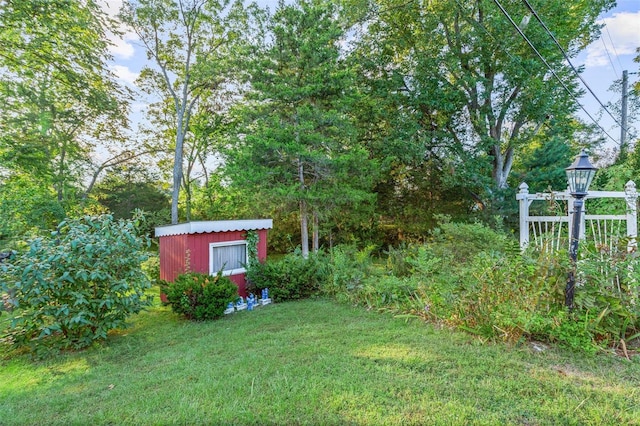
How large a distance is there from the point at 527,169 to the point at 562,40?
4287mm

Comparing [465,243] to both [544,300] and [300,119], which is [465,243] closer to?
[544,300]

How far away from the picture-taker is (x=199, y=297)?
4.99 m

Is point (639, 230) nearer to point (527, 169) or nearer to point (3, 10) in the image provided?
point (527, 169)

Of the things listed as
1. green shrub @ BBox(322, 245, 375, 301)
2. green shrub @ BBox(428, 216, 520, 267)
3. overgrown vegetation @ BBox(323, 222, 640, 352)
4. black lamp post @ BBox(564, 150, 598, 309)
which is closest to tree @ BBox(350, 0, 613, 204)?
green shrub @ BBox(428, 216, 520, 267)

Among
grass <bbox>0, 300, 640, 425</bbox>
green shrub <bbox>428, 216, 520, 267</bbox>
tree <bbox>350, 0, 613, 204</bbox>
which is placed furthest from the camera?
tree <bbox>350, 0, 613, 204</bbox>

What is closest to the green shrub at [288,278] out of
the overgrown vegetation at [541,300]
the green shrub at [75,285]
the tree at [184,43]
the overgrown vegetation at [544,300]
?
the green shrub at [75,285]

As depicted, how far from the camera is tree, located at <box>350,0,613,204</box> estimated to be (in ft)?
32.6

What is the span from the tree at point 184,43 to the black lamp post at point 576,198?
11515 mm

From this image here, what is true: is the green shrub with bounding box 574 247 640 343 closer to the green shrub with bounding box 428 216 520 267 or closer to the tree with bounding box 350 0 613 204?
the green shrub with bounding box 428 216 520 267

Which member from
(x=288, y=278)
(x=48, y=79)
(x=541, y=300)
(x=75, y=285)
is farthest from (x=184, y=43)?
(x=541, y=300)

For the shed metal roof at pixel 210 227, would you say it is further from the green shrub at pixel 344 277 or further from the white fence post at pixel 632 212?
the white fence post at pixel 632 212

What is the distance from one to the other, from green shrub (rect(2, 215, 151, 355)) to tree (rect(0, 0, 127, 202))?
18.0ft

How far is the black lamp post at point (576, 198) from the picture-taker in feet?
10.4

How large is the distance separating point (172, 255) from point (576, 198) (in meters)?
6.64
